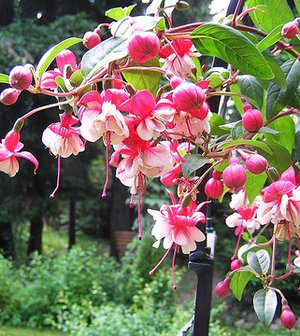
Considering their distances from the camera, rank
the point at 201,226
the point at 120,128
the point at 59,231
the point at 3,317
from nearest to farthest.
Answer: the point at 120,128 < the point at 201,226 < the point at 3,317 < the point at 59,231

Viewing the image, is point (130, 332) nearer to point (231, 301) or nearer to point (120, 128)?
point (231, 301)

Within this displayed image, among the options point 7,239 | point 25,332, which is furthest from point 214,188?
point 7,239

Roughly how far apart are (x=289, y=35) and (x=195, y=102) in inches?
4.3

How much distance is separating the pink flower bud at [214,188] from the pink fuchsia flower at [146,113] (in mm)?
128

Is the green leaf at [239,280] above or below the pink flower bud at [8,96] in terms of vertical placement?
below

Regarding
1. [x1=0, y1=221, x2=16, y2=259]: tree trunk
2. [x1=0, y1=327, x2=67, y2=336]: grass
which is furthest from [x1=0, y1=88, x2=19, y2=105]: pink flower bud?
[x1=0, y1=221, x2=16, y2=259]: tree trunk

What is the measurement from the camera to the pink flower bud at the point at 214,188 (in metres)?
0.31

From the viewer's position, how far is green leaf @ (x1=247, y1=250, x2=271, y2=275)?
39 cm

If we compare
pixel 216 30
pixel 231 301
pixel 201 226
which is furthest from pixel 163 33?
pixel 231 301

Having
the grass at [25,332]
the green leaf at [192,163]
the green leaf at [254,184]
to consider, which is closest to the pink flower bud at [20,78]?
the green leaf at [192,163]

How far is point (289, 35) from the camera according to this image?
10.4 inches

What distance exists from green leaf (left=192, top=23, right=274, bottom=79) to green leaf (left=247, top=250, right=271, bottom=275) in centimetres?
21

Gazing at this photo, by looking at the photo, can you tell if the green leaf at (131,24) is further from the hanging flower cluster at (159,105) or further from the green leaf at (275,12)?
the green leaf at (275,12)

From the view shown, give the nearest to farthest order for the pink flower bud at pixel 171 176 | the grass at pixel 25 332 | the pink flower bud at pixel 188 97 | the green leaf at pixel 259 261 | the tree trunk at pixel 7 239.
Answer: the pink flower bud at pixel 188 97, the pink flower bud at pixel 171 176, the green leaf at pixel 259 261, the grass at pixel 25 332, the tree trunk at pixel 7 239
